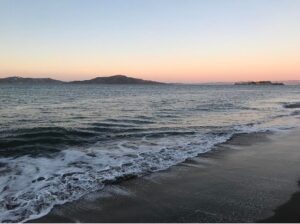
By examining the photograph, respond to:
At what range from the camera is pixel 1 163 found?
13531 mm

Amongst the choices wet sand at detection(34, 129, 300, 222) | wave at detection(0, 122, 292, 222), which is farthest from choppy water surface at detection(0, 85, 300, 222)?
wet sand at detection(34, 129, 300, 222)

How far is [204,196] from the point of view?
924 centimetres

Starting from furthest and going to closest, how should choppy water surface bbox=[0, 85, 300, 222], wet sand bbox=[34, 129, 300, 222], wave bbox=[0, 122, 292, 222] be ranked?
choppy water surface bbox=[0, 85, 300, 222], wave bbox=[0, 122, 292, 222], wet sand bbox=[34, 129, 300, 222]

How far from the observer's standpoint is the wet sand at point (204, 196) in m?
7.91

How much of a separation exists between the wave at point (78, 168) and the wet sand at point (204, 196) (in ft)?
1.98

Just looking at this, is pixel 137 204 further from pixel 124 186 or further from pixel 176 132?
pixel 176 132

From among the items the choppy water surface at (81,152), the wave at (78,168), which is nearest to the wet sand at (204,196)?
the wave at (78,168)

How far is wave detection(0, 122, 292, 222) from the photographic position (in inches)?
356

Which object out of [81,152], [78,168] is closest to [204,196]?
[78,168]

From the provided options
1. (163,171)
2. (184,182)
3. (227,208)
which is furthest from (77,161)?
(227,208)

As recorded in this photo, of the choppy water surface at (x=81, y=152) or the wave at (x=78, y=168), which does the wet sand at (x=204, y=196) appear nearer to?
the wave at (x=78, y=168)

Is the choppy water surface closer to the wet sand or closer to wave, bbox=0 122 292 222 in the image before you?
wave, bbox=0 122 292 222

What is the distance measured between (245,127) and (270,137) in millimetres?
4575

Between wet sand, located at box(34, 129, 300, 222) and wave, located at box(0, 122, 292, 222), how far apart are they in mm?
602
